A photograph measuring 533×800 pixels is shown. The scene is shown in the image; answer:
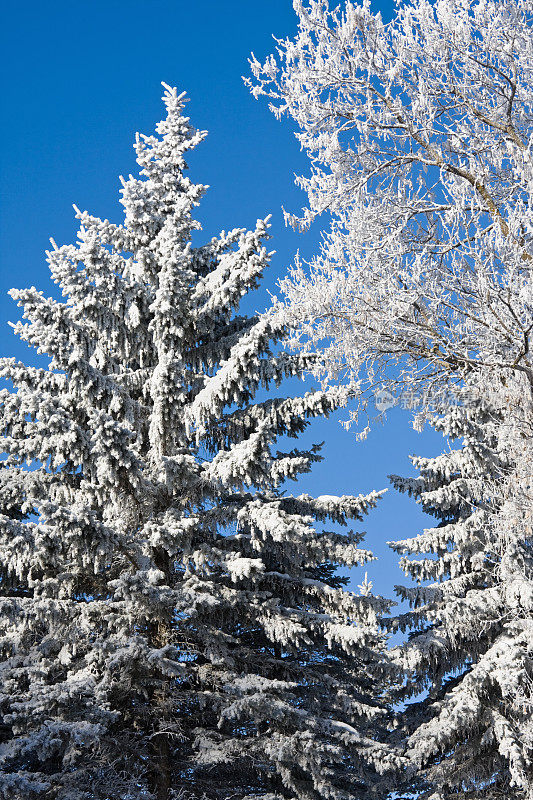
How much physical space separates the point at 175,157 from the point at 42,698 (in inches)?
442

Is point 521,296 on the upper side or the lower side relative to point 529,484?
upper

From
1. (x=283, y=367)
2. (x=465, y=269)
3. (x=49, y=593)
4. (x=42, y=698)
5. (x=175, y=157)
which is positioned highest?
(x=175, y=157)

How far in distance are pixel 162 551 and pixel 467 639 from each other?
6.41 meters

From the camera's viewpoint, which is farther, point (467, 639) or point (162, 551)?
point (467, 639)

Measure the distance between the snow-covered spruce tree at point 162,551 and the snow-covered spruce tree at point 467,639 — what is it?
1.34 m

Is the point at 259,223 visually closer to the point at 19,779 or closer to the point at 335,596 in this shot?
the point at 335,596

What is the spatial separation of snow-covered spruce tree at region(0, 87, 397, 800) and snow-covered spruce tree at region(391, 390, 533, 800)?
4.39 feet

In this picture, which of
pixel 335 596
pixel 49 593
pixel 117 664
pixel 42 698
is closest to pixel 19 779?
pixel 42 698

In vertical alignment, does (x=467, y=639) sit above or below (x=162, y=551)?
below

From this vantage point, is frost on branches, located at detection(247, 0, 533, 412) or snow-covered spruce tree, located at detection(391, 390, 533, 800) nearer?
frost on branches, located at detection(247, 0, 533, 412)

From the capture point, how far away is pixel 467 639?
48.0ft

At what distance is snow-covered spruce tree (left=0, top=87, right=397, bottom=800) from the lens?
10000 mm

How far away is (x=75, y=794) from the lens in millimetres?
9164

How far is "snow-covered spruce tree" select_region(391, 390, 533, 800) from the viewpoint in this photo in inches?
506
